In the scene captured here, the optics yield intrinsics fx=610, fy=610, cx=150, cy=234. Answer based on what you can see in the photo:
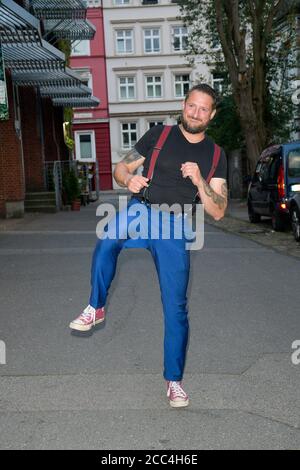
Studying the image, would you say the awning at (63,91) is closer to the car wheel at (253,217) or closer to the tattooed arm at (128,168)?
the car wheel at (253,217)

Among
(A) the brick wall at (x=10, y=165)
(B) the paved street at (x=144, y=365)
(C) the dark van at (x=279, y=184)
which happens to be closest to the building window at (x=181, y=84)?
(A) the brick wall at (x=10, y=165)

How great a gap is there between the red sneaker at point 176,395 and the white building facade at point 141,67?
45.9 m

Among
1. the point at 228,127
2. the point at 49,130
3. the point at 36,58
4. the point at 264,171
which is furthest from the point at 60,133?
the point at 264,171

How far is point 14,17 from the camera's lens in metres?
13.7

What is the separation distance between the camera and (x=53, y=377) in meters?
4.46

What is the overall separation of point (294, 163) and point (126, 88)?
37.9m

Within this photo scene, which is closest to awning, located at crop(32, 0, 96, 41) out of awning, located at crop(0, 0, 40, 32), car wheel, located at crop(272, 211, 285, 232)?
awning, located at crop(0, 0, 40, 32)

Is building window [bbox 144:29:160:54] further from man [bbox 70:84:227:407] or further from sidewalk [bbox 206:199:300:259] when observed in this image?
man [bbox 70:84:227:407]

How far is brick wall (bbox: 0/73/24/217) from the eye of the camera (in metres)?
19.2

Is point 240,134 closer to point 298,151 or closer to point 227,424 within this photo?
point 298,151

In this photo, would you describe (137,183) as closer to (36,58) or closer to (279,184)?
(279,184)

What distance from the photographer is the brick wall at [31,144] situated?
24281 millimetres

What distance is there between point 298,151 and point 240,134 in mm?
14508
